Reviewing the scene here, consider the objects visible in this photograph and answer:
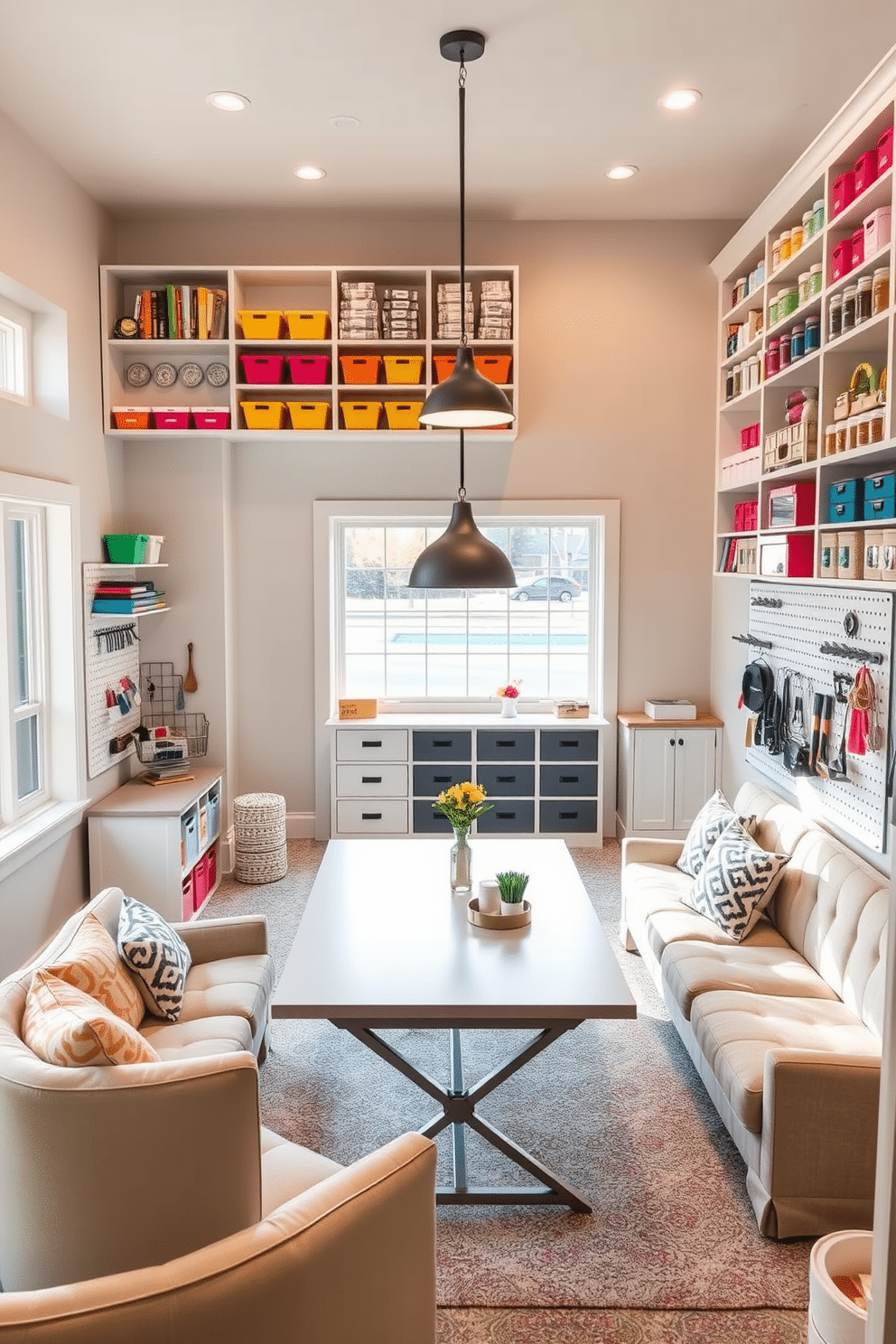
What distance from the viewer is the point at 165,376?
211 inches

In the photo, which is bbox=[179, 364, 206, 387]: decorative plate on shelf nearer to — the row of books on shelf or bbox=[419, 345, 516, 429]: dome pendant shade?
the row of books on shelf

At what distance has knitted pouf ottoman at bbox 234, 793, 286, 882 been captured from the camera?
526 cm

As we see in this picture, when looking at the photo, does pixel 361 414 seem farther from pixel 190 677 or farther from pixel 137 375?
pixel 190 677


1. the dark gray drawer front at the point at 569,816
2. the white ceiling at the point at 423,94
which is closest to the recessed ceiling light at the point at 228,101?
the white ceiling at the point at 423,94

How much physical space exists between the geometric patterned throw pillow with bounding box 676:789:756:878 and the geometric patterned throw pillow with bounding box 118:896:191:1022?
2.00m

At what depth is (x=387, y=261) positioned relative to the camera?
5.41 m

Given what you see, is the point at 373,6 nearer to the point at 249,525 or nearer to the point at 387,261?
the point at 387,261

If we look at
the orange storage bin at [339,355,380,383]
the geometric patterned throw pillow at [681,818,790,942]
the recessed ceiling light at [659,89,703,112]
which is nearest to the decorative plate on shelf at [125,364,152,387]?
the orange storage bin at [339,355,380,383]

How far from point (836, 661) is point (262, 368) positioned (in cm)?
318

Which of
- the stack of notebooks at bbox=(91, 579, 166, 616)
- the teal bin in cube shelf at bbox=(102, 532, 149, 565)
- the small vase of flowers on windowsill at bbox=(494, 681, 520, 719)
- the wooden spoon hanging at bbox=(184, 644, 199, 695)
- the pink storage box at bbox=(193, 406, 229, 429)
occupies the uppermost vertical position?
the pink storage box at bbox=(193, 406, 229, 429)

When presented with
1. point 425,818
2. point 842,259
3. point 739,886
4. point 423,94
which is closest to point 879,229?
point 842,259

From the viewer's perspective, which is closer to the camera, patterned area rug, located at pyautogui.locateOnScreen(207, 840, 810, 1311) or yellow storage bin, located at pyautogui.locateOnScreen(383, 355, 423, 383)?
patterned area rug, located at pyautogui.locateOnScreen(207, 840, 810, 1311)

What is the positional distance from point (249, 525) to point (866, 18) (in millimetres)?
3715

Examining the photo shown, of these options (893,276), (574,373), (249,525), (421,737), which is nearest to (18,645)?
(249,525)
